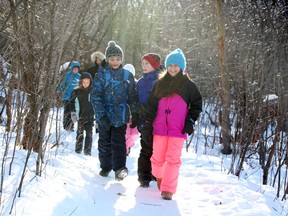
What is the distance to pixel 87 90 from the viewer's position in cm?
805

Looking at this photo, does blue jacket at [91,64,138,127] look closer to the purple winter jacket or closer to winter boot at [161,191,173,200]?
the purple winter jacket

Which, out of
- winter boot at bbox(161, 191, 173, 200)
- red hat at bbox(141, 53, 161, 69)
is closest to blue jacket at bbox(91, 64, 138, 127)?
red hat at bbox(141, 53, 161, 69)

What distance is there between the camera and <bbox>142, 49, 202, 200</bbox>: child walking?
4520 mm

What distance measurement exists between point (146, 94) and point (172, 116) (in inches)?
39.5

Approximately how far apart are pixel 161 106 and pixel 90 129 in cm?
333

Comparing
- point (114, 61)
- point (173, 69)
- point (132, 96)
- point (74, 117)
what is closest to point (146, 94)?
point (132, 96)

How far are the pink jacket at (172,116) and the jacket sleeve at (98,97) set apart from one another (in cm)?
80

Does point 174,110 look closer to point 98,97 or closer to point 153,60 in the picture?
point 98,97

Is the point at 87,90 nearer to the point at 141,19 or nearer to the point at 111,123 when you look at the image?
the point at 111,123

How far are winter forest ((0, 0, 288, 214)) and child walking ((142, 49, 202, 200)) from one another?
1.06m

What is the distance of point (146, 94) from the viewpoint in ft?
17.9

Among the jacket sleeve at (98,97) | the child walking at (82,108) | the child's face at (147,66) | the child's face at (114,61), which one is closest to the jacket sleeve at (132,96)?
the child's face at (114,61)

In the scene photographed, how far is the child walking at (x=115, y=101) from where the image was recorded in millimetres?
5051

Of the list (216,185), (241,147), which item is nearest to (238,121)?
(241,147)
